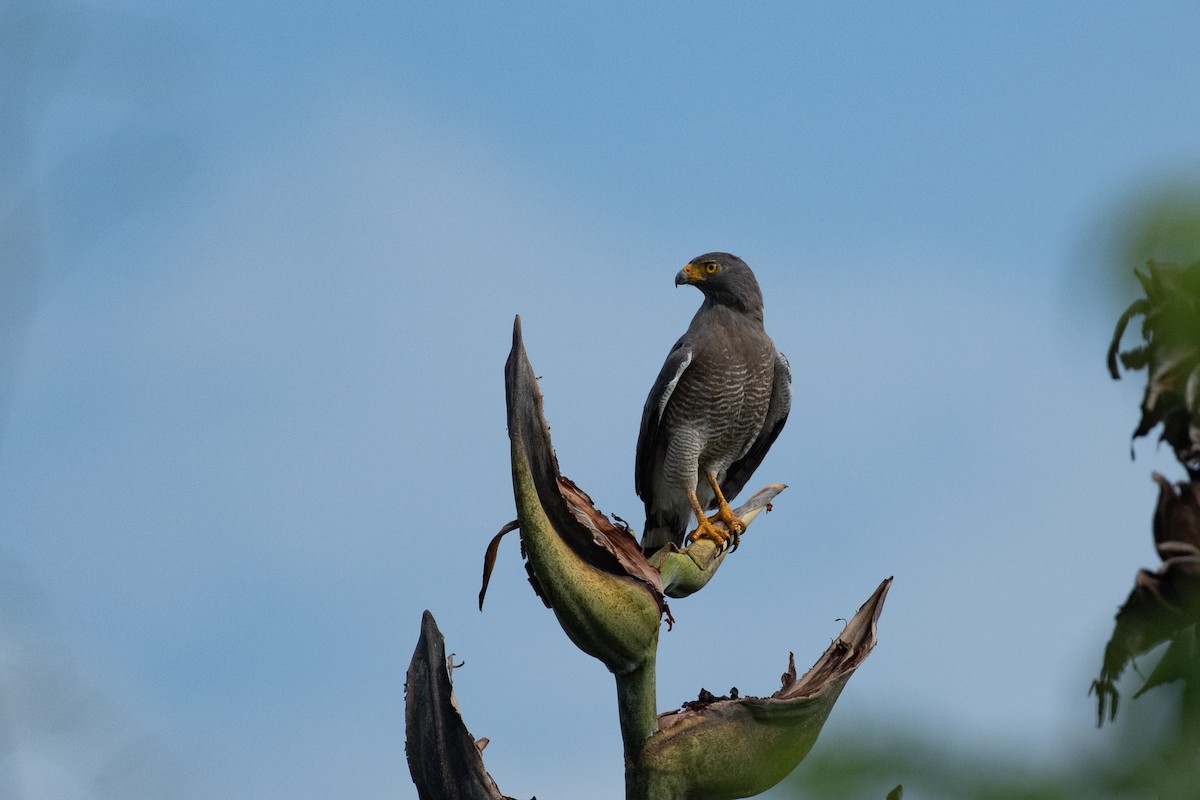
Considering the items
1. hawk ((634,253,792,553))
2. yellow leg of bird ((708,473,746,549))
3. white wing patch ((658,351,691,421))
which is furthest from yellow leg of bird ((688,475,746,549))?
white wing patch ((658,351,691,421))

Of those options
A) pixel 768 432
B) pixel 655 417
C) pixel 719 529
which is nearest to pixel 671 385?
pixel 655 417

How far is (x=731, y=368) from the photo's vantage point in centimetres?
823

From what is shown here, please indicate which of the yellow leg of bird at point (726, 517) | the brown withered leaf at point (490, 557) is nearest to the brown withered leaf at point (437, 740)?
the brown withered leaf at point (490, 557)

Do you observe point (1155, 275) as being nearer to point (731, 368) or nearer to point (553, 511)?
point (553, 511)

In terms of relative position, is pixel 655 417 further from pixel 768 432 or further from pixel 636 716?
pixel 636 716

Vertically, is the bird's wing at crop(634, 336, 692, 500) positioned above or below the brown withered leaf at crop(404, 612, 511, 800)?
above

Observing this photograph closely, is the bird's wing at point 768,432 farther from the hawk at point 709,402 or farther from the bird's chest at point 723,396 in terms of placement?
the bird's chest at point 723,396

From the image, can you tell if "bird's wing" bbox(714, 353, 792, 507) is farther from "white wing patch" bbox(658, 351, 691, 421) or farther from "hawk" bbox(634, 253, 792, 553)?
"white wing patch" bbox(658, 351, 691, 421)

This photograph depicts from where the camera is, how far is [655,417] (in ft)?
27.2

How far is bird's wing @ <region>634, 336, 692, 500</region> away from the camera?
324 inches

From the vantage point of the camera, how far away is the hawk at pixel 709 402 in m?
8.20

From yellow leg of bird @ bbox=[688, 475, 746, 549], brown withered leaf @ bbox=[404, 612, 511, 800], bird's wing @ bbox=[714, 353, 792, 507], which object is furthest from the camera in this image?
bird's wing @ bbox=[714, 353, 792, 507]

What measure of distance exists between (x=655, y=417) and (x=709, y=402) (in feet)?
1.30

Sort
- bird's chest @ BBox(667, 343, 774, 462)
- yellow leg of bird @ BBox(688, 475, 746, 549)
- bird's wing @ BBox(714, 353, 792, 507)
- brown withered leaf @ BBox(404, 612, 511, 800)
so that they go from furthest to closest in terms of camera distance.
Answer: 1. bird's wing @ BBox(714, 353, 792, 507)
2. bird's chest @ BBox(667, 343, 774, 462)
3. yellow leg of bird @ BBox(688, 475, 746, 549)
4. brown withered leaf @ BBox(404, 612, 511, 800)
